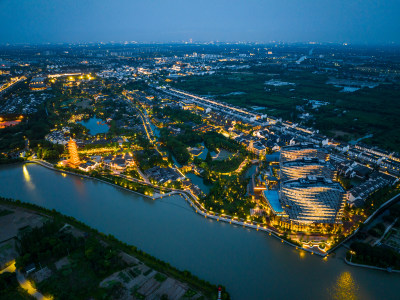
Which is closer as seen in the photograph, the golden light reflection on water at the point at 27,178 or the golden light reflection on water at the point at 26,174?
the golden light reflection on water at the point at 27,178

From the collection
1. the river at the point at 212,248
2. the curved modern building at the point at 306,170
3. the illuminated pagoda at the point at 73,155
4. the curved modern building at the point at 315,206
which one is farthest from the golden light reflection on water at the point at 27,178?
the curved modern building at the point at 306,170

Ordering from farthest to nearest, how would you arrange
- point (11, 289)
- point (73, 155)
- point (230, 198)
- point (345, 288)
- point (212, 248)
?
point (73, 155) < point (230, 198) < point (212, 248) < point (345, 288) < point (11, 289)

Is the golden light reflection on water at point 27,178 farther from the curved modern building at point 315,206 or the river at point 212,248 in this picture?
the curved modern building at point 315,206

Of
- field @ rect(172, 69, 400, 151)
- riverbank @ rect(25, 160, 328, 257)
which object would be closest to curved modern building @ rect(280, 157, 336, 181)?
riverbank @ rect(25, 160, 328, 257)

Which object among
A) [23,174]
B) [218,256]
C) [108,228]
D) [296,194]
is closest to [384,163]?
[296,194]

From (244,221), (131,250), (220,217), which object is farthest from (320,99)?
(131,250)

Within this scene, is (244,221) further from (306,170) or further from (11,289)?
(11,289)
